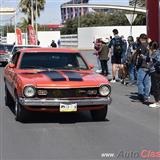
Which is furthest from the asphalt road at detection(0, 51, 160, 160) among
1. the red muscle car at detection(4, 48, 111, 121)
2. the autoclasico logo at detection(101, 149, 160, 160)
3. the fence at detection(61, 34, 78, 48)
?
the fence at detection(61, 34, 78, 48)

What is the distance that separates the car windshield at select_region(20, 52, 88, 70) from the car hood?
47 centimetres

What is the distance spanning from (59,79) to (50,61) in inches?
55.8

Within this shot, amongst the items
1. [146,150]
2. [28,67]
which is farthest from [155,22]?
[146,150]

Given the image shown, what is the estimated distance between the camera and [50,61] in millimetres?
11828

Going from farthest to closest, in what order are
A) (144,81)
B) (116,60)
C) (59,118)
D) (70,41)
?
1. (70,41)
2. (116,60)
3. (144,81)
4. (59,118)

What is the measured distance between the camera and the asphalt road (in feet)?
26.1


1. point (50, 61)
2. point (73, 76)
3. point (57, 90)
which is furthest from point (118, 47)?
point (57, 90)

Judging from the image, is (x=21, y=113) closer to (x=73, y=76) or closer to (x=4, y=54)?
(x=73, y=76)

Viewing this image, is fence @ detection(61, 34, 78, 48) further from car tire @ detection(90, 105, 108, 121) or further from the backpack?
car tire @ detection(90, 105, 108, 121)

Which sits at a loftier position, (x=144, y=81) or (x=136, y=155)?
(x=144, y=81)

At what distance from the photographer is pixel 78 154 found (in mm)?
7887

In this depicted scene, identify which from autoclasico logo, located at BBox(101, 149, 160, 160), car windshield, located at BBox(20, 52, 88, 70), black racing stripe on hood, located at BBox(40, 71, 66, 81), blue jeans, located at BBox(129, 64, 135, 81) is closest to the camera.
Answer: autoclasico logo, located at BBox(101, 149, 160, 160)

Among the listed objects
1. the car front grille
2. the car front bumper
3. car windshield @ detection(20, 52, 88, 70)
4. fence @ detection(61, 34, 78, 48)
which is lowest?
fence @ detection(61, 34, 78, 48)

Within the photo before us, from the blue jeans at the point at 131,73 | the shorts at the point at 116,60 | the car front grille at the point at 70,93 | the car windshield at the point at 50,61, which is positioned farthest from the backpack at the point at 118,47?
the car front grille at the point at 70,93
